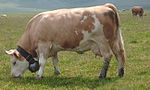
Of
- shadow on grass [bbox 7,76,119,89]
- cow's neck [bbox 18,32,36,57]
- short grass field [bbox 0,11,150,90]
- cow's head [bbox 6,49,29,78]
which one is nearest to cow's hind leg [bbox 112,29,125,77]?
short grass field [bbox 0,11,150,90]

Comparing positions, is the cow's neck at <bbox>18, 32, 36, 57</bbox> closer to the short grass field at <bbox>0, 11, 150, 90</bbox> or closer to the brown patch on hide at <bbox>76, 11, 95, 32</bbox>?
the short grass field at <bbox>0, 11, 150, 90</bbox>

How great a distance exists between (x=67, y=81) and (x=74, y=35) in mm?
1639

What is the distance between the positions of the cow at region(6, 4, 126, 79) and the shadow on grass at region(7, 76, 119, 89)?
441 mm

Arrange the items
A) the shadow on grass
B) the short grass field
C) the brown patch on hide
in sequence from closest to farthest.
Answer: the short grass field
the shadow on grass
the brown patch on hide

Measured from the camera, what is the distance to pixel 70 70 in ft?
46.1

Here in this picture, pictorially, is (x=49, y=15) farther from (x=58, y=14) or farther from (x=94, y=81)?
(x=94, y=81)

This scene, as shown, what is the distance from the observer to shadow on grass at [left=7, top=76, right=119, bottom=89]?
10969 mm

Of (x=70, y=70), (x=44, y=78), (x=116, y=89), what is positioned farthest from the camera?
(x=70, y=70)

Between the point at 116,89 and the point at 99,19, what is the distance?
9.33 ft

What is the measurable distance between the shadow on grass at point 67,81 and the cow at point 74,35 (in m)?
0.44

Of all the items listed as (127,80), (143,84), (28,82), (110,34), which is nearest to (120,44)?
(110,34)

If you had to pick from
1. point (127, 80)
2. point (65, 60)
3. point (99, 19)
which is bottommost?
point (65, 60)

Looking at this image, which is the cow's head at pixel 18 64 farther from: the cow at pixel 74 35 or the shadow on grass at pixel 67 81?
the shadow on grass at pixel 67 81

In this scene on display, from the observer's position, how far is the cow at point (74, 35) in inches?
465
